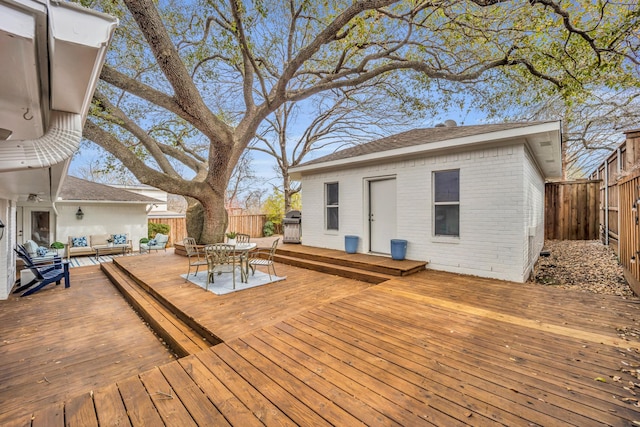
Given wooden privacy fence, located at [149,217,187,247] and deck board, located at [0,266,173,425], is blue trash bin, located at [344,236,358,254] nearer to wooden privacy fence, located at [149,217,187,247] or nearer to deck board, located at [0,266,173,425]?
deck board, located at [0,266,173,425]

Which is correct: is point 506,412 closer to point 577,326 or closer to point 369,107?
point 577,326

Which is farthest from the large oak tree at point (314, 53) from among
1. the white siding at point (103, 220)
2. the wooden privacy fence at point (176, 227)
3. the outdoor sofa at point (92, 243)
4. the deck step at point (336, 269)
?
the wooden privacy fence at point (176, 227)

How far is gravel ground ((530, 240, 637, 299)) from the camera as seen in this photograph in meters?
4.73

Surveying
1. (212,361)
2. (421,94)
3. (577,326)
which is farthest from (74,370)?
(421,94)

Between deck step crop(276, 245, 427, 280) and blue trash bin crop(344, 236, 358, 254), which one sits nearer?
deck step crop(276, 245, 427, 280)

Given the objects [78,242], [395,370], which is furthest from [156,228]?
[395,370]

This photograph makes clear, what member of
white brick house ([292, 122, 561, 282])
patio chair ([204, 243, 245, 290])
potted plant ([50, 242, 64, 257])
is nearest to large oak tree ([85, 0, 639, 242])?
white brick house ([292, 122, 561, 282])

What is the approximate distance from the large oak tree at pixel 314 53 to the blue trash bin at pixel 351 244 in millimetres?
3925

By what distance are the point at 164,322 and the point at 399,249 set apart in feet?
15.5

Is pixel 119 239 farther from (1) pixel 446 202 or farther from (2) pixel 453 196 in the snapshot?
(2) pixel 453 196

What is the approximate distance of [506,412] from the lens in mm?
1806

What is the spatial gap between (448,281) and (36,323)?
22.5 ft

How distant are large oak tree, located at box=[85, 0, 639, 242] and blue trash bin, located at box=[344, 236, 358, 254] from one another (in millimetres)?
3925

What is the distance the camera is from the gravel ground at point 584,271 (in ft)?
15.5
